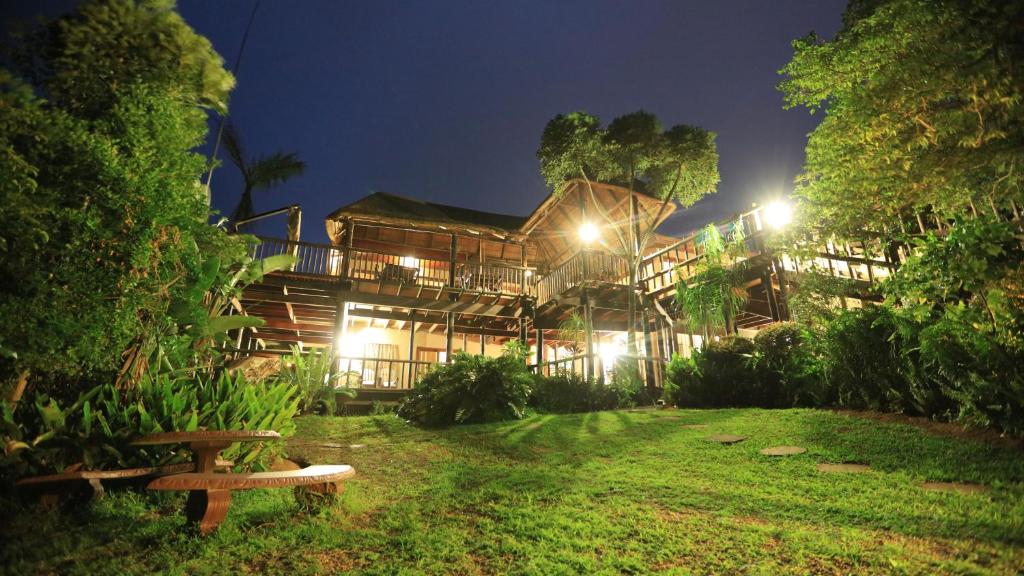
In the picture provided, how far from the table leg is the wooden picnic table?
0.70ft

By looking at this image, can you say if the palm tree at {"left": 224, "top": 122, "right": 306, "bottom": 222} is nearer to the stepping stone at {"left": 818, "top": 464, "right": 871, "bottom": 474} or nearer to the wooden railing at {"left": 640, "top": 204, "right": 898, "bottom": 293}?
the wooden railing at {"left": 640, "top": 204, "right": 898, "bottom": 293}

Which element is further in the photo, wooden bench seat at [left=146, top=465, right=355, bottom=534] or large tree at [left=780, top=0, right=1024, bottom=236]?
large tree at [left=780, top=0, right=1024, bottom=236]

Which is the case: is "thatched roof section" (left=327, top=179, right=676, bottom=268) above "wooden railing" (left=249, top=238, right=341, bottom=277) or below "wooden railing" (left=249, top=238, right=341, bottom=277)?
above

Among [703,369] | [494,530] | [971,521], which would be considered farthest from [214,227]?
[703,369]

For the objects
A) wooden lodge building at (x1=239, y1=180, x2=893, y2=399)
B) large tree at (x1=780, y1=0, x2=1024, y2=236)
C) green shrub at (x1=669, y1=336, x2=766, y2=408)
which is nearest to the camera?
large tree at (x1=780, y1=0, x2=1024, y2=236)

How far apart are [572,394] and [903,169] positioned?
735 cm

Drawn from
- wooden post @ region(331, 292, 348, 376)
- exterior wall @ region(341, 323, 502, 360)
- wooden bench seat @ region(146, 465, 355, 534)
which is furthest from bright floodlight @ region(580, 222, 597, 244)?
wooden bench seat @ region(146, 465, 355, 534)

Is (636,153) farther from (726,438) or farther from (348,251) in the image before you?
(726,438)

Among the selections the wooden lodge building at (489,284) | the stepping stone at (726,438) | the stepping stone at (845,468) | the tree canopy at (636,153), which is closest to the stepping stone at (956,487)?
the stepping stone at (845,468)

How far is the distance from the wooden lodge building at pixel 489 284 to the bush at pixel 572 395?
0.64 m

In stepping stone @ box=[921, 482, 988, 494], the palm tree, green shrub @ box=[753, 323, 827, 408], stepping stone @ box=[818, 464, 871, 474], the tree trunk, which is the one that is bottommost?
stepping stone @ box=[921, 482, 988, 494]

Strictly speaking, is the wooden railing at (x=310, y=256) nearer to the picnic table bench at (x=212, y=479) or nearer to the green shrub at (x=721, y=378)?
the green shrub at (x=721, y=378)

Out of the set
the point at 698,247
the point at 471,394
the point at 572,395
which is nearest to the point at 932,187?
the point at 572,395

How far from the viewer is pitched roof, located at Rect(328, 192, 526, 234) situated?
1623cm
